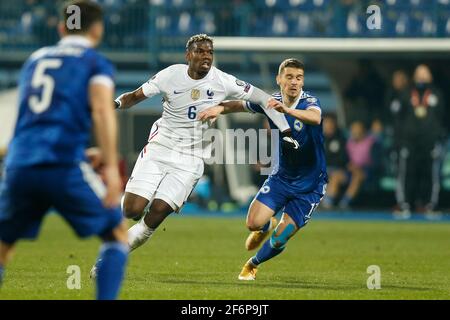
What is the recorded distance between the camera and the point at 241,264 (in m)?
13.5

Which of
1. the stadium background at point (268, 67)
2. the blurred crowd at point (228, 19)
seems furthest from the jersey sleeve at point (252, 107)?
the blurred crowd at point (228, 19)

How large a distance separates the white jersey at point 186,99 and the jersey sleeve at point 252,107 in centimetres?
12

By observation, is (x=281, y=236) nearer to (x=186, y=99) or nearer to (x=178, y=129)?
(x=178, y=129)

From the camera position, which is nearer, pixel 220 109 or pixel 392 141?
pixel 220 109

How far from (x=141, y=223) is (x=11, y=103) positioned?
1532cm

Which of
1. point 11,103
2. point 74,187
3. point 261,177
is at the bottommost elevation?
point 261,177

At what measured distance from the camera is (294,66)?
38.5 feet

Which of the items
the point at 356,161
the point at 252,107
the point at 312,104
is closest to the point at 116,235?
the point at 312,104

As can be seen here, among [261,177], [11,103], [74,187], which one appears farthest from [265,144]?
[74,187]

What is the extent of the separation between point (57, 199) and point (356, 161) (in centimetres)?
1815

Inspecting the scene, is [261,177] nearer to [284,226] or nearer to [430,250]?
[430,250]

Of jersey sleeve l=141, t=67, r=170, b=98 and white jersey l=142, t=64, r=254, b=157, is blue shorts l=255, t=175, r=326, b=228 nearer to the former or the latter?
white jersey l=142, t=64, r=254, b=157

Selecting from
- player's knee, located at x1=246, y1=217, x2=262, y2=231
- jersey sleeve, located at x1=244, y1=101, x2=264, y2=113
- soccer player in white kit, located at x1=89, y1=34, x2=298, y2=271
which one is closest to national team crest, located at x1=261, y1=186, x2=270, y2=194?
player's knee, located at x1=246, y1=217, x2=262, y2=231

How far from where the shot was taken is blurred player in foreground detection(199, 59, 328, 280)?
1173 centimetres
